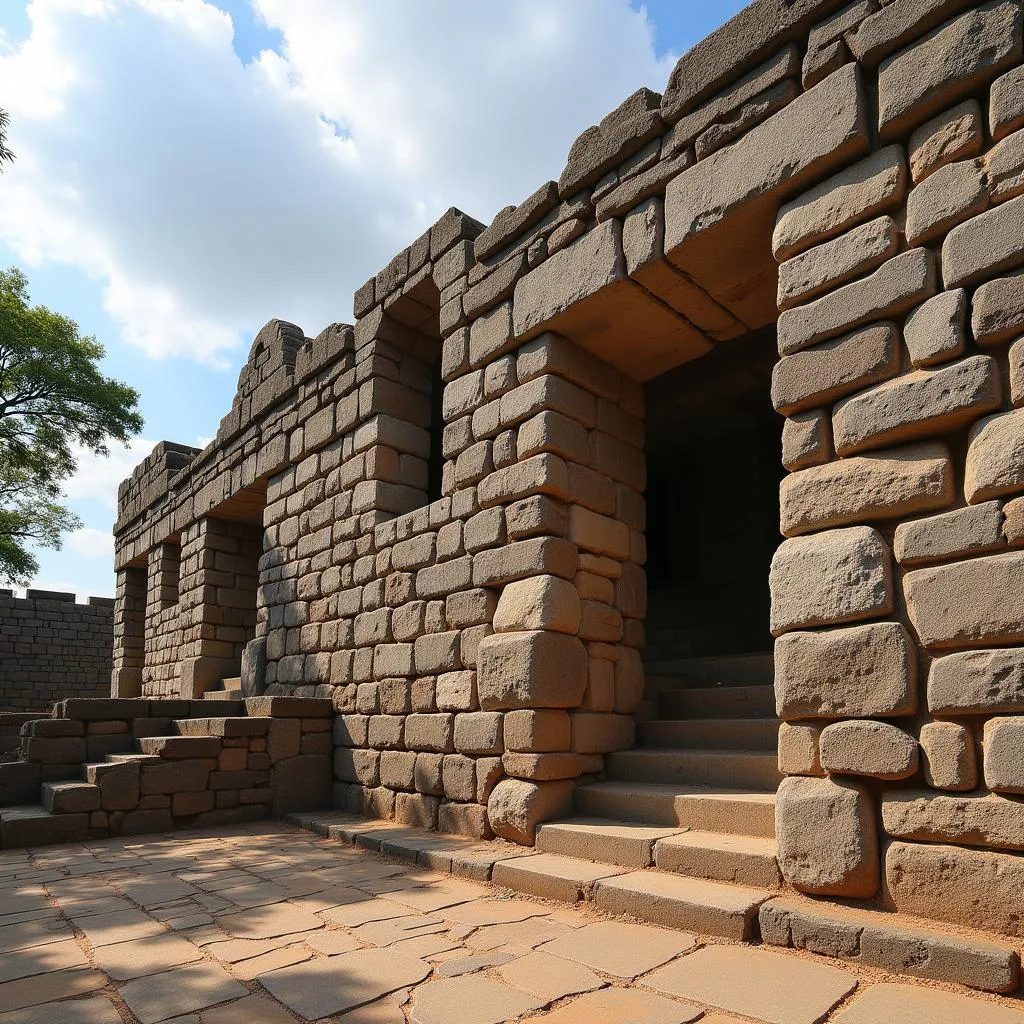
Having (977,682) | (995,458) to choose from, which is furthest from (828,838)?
A: (995,458)

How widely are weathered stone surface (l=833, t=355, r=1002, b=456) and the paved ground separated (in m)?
1.80

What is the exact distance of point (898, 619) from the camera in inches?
110

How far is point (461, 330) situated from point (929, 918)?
14.1 ft

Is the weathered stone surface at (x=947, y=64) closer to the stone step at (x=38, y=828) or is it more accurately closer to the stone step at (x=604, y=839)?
the stone step at (x=604, y=839)

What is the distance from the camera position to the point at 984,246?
2756 mm

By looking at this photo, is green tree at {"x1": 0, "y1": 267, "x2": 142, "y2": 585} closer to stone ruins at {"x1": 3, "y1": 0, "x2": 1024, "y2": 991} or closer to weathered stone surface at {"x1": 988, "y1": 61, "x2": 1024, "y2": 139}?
stone ruins at {"x1": 3, "y1": 0, "x2": 1024, "y2": 991}

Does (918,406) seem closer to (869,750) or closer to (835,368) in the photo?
(835,368)

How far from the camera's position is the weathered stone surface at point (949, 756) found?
2525mm

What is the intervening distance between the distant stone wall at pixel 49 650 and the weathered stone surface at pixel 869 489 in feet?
58.0

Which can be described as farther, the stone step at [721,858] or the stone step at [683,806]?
the stone step at [683,806]

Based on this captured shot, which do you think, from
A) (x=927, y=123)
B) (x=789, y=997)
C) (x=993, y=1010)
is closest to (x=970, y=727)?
(x=993, y=1010)

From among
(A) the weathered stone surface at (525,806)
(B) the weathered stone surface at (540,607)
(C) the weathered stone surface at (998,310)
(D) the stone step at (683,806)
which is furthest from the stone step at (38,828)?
(C) the weathered stone surface at (998,310)

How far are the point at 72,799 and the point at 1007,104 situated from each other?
6441 mm

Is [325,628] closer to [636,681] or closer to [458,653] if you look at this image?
[458,653]
